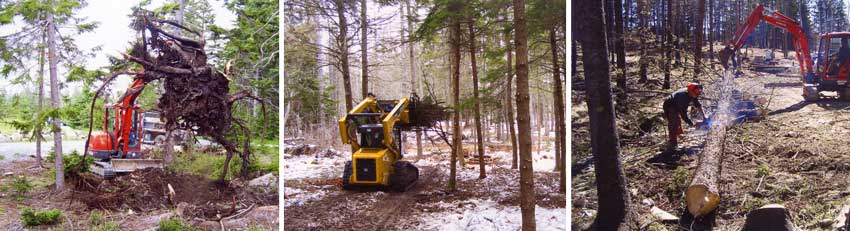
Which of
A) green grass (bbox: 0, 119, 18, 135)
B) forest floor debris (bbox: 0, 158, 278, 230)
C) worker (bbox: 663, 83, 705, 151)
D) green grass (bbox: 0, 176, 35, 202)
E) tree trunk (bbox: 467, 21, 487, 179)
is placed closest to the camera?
worker (bbox: 663, 83, 705, 151)

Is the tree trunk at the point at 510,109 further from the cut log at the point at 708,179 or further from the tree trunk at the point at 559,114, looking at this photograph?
the cut log at the point at 708,179

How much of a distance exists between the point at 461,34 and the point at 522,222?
4.94 ft

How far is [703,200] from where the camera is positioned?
3.51 metres

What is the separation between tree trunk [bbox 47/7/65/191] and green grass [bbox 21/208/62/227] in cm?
60

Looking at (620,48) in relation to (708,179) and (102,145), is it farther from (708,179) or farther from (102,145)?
(102,145)

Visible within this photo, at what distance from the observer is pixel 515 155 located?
3957 millimetres

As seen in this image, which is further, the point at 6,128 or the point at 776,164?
the point at 6,128

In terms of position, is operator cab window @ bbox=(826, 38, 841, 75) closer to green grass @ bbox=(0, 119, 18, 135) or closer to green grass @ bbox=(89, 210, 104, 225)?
green grass @ bbox=(89, 210, 104, 225)

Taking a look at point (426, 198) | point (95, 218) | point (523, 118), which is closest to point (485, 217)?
point (426, 198)

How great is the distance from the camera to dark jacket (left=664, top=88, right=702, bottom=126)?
145 inches

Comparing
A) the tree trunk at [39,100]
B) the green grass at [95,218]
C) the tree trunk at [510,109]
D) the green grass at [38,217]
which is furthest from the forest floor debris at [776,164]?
the tree trunk at [39,100]

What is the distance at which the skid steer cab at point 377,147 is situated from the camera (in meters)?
4.22

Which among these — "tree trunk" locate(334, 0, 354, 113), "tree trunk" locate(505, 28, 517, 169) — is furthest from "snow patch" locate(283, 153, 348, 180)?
"tree trunk" locate(505, 28, 517, 169)

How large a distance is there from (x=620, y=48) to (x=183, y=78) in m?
3.49
